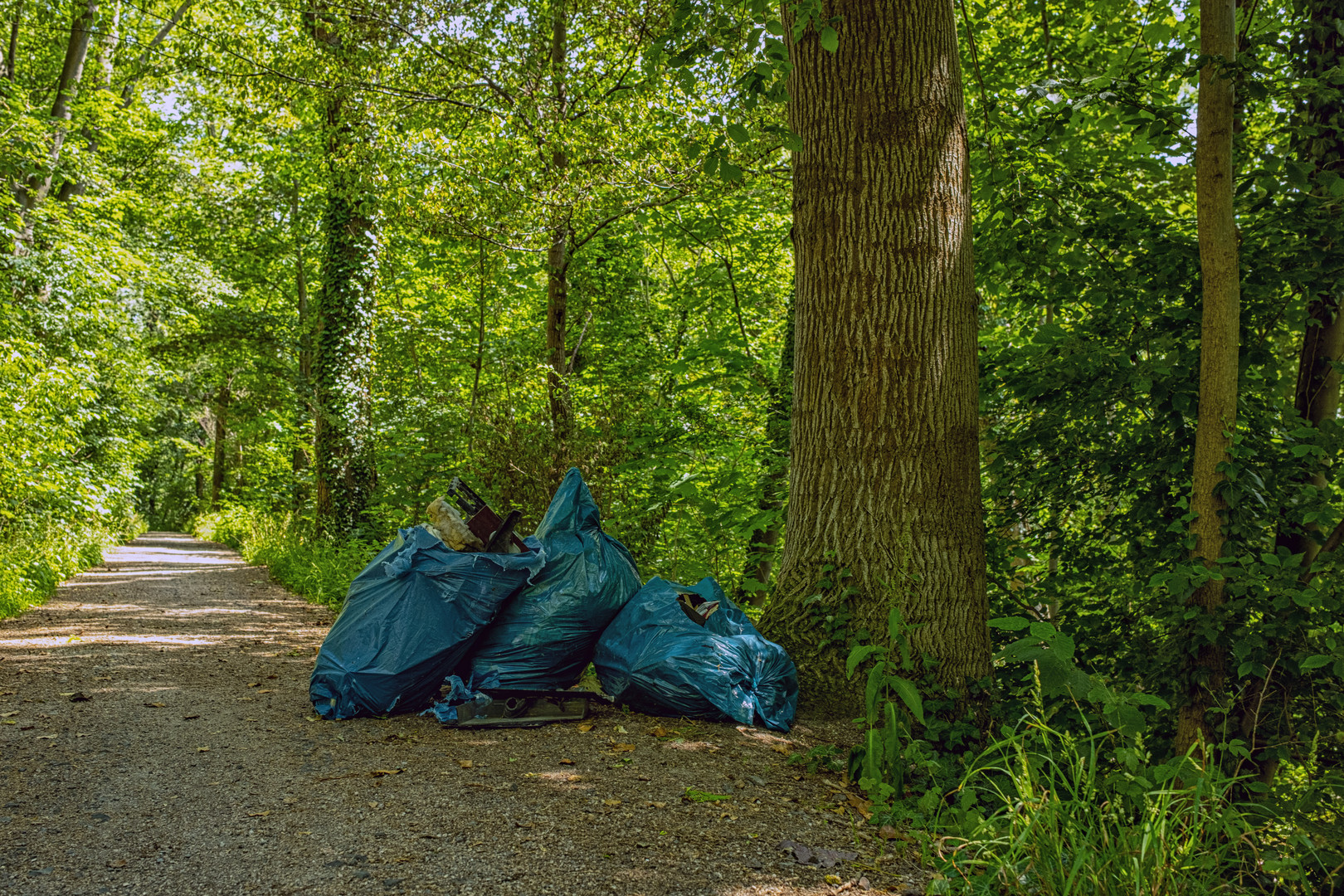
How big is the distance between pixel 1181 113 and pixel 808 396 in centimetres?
259

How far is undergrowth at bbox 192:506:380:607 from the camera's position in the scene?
865 centimetres

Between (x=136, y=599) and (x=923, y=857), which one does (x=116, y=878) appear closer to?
(x=923, y=857)

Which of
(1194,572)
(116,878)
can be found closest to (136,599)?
(116,878)

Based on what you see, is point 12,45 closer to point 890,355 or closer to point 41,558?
point 41,558

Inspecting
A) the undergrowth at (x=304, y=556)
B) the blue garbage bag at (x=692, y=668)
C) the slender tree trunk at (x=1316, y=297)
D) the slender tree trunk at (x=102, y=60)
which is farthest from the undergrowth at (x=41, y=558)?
the slender tree trunk at (x=1316, y=297)

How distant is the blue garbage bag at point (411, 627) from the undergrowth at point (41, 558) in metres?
4.94

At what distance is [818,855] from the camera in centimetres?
242

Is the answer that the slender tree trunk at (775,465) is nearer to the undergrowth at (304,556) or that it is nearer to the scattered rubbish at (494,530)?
the scattered rubbish at (494,530)

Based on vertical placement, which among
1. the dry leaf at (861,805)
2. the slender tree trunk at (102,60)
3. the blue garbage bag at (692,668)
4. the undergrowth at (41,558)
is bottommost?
the undergrowth at (41,558)

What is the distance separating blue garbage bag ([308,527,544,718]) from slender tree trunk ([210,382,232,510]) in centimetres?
2305

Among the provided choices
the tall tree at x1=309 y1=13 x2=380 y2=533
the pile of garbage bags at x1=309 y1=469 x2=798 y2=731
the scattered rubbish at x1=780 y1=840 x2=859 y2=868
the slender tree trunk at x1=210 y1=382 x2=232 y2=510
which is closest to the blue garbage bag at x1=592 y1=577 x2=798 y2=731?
the pile of garbage bags at x1=309 y1=469 x2=798 y2=731

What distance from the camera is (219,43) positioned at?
884 cm

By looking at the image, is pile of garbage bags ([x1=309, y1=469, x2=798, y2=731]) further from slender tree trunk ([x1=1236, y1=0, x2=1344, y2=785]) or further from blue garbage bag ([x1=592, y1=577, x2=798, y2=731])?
slender tree trunk ([x1=1236, y1=0, x2=1344, y2=785])

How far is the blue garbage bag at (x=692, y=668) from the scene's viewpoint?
11.6 feet
